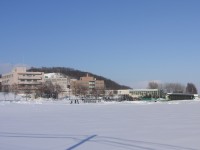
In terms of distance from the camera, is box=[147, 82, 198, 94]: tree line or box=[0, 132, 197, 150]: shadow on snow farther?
box=[147, 82, 198, 94]: tree line

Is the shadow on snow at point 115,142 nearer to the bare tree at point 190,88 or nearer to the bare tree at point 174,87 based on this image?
the bare tree at point 174,87

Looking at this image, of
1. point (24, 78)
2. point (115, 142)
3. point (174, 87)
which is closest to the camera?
point (115, 142)

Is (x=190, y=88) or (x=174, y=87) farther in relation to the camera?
(x=190, y=88)

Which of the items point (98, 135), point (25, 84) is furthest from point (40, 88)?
point (98, 135)

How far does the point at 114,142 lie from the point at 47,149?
2.17 meters

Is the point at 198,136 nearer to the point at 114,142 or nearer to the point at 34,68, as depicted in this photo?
the point at 114,142

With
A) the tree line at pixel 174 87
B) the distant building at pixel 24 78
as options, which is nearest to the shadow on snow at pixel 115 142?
the distant building at pixel 24 78

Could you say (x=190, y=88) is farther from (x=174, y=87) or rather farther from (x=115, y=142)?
(x=115, y=142)

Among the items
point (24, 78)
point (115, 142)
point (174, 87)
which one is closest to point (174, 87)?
point (174, 87)

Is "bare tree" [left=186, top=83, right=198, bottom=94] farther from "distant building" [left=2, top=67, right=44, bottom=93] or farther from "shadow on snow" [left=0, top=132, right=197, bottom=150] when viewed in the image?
"shadow on snow" [left=0, top=132, right=197, bottom=150]

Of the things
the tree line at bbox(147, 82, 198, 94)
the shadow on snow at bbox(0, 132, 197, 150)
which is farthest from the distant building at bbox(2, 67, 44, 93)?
the shadow on snow at bbox(0, 132, 197, 150)

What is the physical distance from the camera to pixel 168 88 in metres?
177

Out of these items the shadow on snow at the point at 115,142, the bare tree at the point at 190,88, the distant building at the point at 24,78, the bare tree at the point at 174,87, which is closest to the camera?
the shadow on snow at the point at 115,142

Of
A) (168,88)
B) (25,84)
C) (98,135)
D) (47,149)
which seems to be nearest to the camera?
(47,149)
